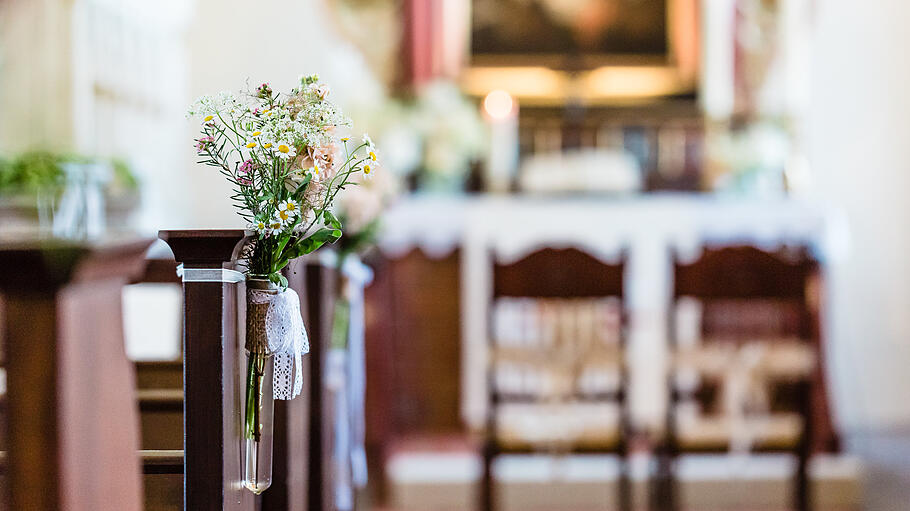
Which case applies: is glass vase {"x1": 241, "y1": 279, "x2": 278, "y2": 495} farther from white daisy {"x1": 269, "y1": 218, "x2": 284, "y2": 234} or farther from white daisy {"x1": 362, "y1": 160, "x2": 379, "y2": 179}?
white daisy {"x1": 362, "y1": 160, "x2": 379, "y2": 179}

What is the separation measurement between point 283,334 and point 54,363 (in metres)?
0.40

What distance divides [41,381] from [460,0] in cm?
442

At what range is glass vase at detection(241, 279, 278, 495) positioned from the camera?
1624mm

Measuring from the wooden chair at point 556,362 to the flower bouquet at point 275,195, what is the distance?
165cm

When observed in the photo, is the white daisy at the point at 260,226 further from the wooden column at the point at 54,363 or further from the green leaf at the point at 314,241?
the wooden column at the point at 54,363

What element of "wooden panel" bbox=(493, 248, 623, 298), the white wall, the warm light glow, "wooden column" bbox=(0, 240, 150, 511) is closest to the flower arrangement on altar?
the warm light glow

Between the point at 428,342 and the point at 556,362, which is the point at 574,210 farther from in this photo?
the point at 556,362

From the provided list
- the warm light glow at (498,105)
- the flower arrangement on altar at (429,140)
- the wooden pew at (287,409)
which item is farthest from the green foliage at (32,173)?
the warm light glow at (498,105)

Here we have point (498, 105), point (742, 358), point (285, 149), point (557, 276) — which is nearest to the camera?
point (285, 149)

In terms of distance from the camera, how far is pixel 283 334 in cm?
162

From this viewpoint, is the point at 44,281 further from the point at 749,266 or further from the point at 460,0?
the point at 460,0

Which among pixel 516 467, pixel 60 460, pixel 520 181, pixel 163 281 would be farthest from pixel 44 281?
pixel 520 181

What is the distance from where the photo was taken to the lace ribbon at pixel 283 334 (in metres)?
1.62

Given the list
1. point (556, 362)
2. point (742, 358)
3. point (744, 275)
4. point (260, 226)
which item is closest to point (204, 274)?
point (260, 226)
